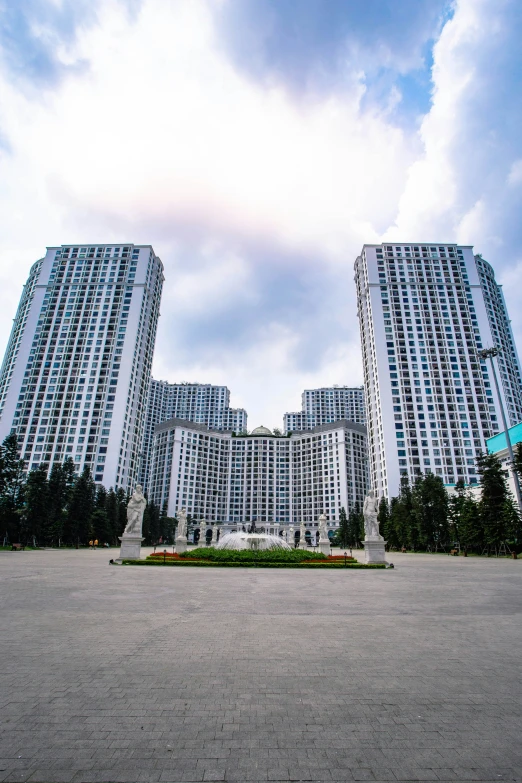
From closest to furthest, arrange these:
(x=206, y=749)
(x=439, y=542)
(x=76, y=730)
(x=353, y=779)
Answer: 1. (x=353, y=779)
2. (x=206, y=749)
3. (x=76, y=730)
4. (x=439, y=542)

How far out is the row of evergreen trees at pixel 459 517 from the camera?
42.9 metres

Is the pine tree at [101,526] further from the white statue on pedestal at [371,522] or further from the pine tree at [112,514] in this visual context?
the white statue on pedestal at [371,522]

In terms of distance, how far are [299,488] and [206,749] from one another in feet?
483

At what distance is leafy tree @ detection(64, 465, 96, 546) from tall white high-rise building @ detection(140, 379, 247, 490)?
402 ft

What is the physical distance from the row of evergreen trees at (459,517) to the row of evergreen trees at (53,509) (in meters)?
47.3

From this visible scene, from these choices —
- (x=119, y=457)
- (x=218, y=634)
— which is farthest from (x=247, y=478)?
(x=218, y=634)

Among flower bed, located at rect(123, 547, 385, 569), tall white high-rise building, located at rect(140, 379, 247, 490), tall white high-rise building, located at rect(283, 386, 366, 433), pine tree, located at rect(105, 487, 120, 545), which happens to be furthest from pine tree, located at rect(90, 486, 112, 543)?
tall white high-rise building, located at rect(283, 386, 366, 433)

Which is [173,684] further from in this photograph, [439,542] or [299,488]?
[299,488]

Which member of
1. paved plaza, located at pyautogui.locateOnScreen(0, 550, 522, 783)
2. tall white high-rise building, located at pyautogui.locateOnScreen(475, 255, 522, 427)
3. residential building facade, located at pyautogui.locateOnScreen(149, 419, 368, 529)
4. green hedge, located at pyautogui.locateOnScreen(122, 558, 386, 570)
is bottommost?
paved plaza, located at pyautogui.locateOnScreen(0, 550, 522, 783)

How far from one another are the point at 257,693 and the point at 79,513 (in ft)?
203

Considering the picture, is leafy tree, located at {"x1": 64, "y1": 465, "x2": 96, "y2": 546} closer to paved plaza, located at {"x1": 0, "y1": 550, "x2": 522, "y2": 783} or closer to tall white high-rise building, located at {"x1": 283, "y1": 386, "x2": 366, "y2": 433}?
paved plaza, located at {"x1": 0, "y1": 550, "x2": 522, "y2": 783}

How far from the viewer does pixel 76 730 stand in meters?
4.63

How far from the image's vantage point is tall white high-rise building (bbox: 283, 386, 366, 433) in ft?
623

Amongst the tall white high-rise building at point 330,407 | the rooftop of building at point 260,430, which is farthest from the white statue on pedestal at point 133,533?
the tall white high-rise building at point 330,407
